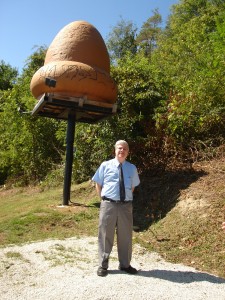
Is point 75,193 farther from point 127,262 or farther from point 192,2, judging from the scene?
point 192,2

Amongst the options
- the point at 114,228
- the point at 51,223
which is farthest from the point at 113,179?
the point at 51,223

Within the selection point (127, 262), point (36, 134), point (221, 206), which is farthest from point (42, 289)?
point (36, 134)

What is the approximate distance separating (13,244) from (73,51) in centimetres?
473

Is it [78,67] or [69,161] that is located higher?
[78,67]

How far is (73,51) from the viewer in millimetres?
8359

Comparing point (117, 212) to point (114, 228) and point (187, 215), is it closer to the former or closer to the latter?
point (114, 228)

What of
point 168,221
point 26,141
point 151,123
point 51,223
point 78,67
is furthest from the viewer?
point 26,141

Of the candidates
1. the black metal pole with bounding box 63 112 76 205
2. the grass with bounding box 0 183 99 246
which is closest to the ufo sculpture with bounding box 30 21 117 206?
the black metal pole with bounding box 63 112 76 205

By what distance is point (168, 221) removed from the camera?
6.81 meters

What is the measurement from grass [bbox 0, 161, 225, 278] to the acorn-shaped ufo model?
2.57 m

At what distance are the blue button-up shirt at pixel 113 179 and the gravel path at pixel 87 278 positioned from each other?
1.05m

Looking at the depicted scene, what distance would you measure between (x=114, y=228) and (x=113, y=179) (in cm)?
67

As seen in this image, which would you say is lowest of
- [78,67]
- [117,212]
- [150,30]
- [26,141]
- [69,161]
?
[117,212]

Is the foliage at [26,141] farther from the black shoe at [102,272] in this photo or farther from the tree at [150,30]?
the tree at [150,30]
